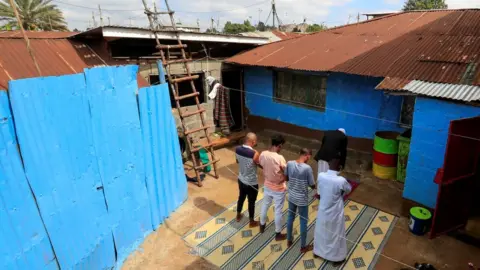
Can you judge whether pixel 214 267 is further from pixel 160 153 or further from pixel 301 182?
pixel 160 153

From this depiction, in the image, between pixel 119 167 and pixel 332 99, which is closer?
pixel 119 167

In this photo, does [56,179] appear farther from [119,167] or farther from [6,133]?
[119,167]

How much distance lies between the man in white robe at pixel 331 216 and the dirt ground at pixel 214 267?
0.70 metres

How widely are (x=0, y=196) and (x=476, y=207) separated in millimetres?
7301

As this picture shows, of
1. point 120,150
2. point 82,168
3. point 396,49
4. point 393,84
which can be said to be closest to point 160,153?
point 120,150

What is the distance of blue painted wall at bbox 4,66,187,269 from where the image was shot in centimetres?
296

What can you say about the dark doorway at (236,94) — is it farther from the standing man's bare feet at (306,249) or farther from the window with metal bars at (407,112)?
the standing man's bare feet at (306,249)

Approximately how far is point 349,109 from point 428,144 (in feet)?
8.94

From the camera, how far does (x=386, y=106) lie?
7.17 meters

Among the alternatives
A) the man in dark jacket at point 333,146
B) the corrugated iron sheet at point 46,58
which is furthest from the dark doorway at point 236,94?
the man in dark jacket at point 333,146

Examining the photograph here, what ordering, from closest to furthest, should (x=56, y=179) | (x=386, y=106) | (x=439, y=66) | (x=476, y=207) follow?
(x=56, y=179) < (x=476, y=207) < (x=439, y=66) < (x=386, y=106)

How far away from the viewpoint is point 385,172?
271 inches

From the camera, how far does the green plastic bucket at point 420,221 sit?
15.8 feet

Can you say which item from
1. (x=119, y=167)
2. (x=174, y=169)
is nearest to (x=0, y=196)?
(x=119, y=167)
